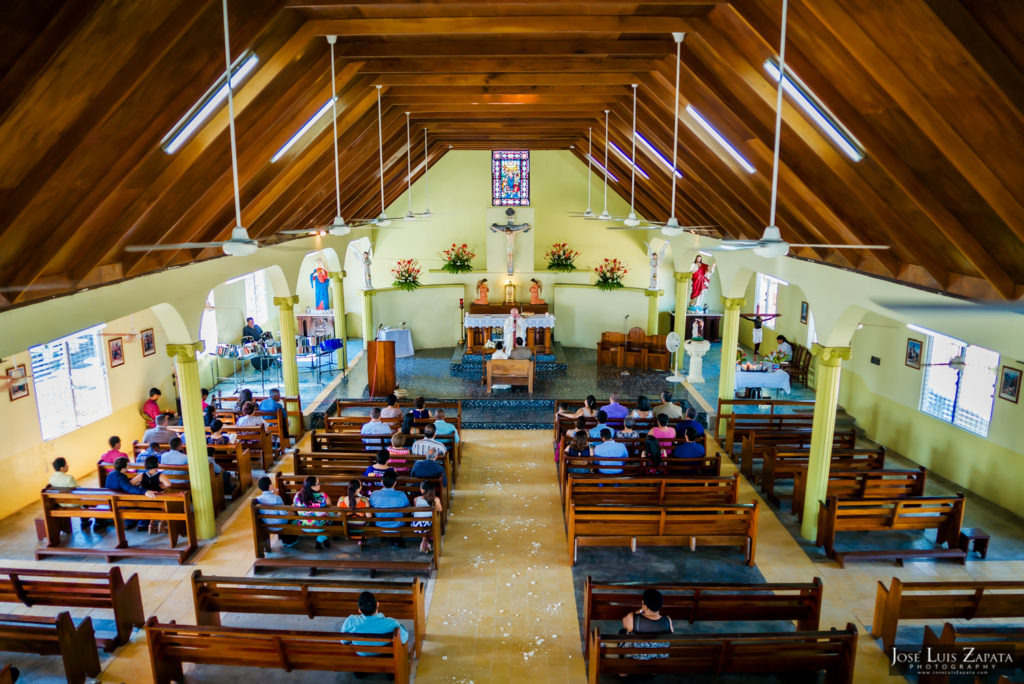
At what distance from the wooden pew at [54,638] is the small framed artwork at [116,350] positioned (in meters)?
8.15

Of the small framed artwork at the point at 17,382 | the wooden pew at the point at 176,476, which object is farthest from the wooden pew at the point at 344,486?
the small framed artwork at the point at 17,382

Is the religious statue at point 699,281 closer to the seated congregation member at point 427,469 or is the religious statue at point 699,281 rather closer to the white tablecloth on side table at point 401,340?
the white tablecloth on side table at point 401,340

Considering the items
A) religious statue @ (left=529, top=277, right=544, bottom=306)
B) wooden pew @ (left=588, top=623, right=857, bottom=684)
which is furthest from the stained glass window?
wooden pew @ (left=588, top=623, right=857, bottom=684)

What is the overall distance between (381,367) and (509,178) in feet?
30.5

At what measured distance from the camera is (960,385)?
42.3ft

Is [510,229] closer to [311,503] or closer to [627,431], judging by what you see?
[627,431]

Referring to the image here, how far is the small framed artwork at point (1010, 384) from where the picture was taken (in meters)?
11.4

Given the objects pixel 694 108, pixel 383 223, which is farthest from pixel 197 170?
pixel 694 108

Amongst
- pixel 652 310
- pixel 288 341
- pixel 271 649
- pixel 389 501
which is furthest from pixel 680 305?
pixel 271 649

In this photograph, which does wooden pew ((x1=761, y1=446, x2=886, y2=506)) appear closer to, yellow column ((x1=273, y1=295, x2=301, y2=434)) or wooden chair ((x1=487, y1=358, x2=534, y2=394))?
wooden chair ((x1=487, y1=358, x2=534, y2=394))

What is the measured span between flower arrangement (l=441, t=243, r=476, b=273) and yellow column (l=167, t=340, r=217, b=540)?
12961 mm

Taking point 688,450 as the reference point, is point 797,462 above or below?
below

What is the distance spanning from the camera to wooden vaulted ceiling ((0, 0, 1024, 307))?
14.9ft

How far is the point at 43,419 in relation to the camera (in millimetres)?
12305
